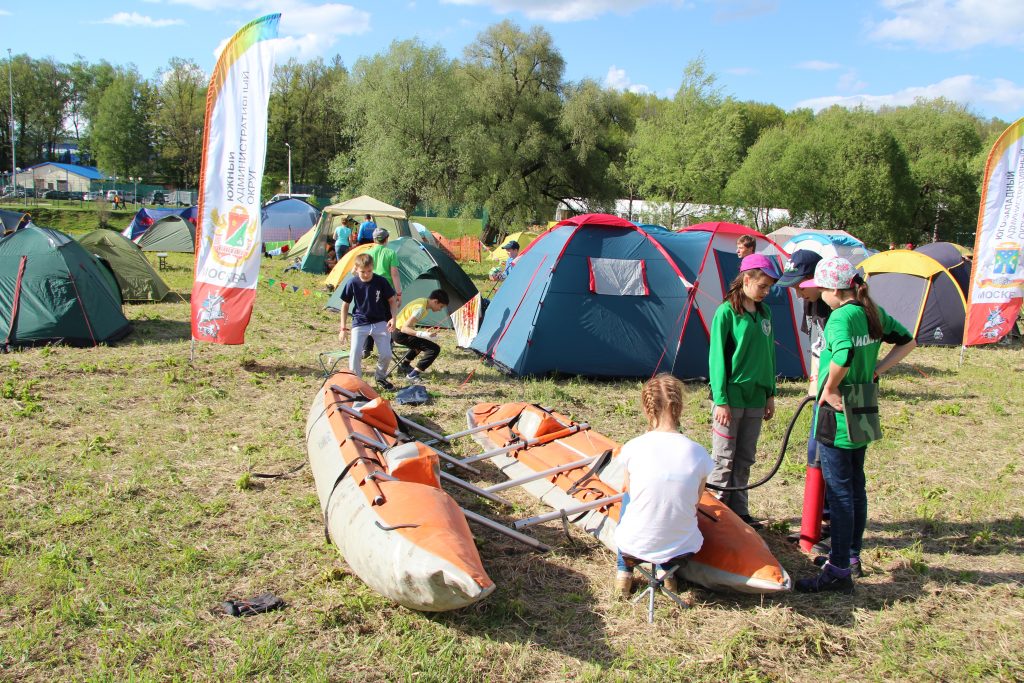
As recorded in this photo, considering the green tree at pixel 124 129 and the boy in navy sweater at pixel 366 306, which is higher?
the green tree at pixel 124 129

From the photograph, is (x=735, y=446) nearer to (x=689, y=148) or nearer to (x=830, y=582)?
(x=830, y=582)

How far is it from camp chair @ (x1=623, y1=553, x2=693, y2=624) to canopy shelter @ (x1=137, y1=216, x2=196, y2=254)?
2082 cm

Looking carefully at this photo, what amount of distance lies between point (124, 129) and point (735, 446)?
6269 cm

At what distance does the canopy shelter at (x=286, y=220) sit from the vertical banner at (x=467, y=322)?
1480 cm

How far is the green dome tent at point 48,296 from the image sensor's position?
9492mm

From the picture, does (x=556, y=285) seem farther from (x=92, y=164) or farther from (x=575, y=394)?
(x=92, y=164)

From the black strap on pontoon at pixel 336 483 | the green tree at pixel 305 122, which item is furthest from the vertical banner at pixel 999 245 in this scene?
the green tree at pixel 305 122

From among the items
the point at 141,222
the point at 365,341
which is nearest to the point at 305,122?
the point at 141,222

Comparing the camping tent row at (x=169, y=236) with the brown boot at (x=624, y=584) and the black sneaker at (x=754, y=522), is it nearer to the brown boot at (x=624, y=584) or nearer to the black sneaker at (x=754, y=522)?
the black sneaker at (x=754, y=522)

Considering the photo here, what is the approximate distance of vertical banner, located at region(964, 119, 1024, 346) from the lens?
1020cm

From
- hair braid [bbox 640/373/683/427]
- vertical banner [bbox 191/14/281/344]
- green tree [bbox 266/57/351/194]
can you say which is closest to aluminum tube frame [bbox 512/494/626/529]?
hair braid [bbox 640/373/683/427]

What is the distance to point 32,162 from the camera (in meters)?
62.4

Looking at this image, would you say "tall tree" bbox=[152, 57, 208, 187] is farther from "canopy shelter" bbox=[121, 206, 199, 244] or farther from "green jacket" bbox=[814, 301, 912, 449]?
"green jacket" bbox=[814, 301, 912, 449]

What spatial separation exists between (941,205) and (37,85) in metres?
65.7
